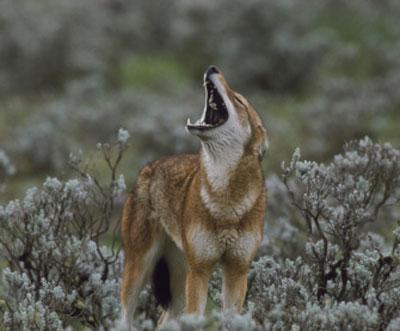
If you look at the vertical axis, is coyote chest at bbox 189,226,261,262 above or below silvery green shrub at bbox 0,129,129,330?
below

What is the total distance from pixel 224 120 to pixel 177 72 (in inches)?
556

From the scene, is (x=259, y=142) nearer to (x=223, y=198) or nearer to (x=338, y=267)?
(x=223, y=198)

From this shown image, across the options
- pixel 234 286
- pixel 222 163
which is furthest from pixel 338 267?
pixel 222 163

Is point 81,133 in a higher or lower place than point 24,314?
higher

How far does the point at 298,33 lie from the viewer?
19875 millimetres

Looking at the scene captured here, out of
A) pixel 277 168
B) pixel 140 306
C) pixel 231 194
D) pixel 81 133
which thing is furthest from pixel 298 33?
pixel 231 194

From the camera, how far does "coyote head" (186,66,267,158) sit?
603cm

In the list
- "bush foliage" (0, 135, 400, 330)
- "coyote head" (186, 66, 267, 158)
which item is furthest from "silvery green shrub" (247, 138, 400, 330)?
A: "coyote head" (186, 66, 267, 158)

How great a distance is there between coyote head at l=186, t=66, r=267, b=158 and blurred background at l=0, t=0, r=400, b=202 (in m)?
6.36

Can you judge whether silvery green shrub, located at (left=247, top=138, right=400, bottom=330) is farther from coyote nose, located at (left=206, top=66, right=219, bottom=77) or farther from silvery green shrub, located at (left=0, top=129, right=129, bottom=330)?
silvery green shrub, located at (left=0, top=129, right=129, bottom=330)

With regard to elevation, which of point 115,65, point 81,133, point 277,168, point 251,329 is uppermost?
point 115,65

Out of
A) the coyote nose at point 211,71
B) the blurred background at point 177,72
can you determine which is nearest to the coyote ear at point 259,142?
the coyote nose at point 211,71

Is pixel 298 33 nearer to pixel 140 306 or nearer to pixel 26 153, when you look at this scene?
pixel 26 153

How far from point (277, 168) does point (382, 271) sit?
261 inches
